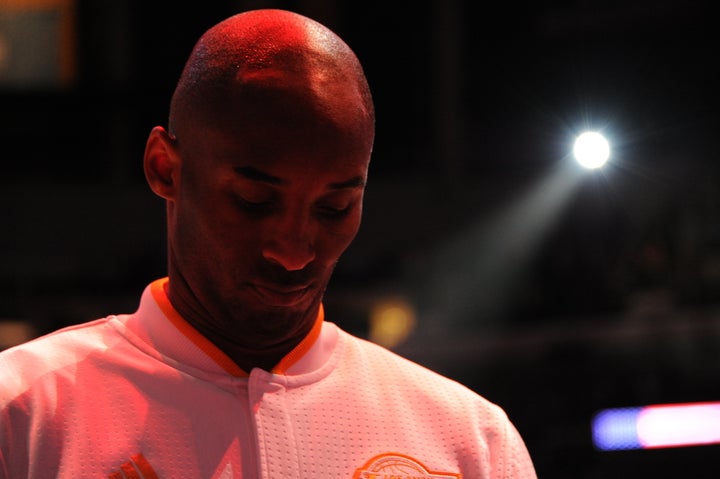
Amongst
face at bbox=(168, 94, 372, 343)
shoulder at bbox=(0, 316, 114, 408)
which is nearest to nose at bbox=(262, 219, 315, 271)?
face at bbox=(168, 94, 372, 343)

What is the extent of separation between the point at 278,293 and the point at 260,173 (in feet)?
0.46

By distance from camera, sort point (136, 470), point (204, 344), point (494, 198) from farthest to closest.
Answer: point (494, 198) → point (204, 344) → point (136, 470)

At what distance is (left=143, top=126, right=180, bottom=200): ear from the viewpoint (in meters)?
1.21

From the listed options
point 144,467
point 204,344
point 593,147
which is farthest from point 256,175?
point 593,147

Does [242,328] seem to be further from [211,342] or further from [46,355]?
[46,355]

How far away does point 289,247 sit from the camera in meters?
1.14

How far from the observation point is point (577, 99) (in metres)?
2.70

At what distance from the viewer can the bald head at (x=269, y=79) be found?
1145 millimetres

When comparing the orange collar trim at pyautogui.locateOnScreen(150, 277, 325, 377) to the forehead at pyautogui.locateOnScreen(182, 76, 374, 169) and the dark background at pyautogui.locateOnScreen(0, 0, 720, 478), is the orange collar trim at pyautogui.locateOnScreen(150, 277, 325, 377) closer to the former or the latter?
the forehead at pyautogui.locateOnScreen(182, 76, 374, 169)

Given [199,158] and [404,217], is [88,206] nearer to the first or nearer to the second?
[404,217]

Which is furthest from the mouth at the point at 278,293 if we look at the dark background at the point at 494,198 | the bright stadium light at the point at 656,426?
the bright stadium light at the point at 656,426

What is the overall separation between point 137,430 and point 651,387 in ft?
6.19

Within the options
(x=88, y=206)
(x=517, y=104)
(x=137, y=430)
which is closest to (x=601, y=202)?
(x=517, y=104)

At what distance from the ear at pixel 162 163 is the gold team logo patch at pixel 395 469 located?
0.38 metres
